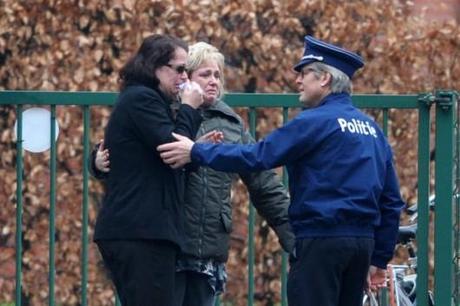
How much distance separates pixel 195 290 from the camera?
7016 mm

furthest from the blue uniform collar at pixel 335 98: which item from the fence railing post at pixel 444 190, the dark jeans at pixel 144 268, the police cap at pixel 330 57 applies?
the fence railing post at pixel 444 190

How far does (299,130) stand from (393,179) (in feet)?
1.87

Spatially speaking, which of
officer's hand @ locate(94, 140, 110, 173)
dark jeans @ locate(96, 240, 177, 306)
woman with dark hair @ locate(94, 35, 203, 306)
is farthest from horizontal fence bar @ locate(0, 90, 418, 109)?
dark jeans @ locate(96, 240, 177, 306)

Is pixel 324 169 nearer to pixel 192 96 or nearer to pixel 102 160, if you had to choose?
pixel 192 96

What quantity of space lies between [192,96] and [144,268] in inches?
28.8

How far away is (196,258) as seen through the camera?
6.89 meters

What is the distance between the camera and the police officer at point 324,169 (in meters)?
6.58

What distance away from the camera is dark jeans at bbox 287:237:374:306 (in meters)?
6.61

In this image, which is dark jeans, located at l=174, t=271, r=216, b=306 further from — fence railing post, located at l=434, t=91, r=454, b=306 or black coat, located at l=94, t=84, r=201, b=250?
fence railing post, located at l=434, t=91, r=454, b=306

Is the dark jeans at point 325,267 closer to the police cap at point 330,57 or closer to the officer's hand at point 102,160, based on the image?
the police cap at point 330,57

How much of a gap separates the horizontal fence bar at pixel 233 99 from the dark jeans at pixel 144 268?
1.18m

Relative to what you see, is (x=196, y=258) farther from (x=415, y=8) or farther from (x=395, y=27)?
(x=415, y=8)

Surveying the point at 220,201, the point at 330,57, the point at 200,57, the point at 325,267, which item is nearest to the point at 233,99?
the point at 200,57

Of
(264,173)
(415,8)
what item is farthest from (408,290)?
(415,8)
